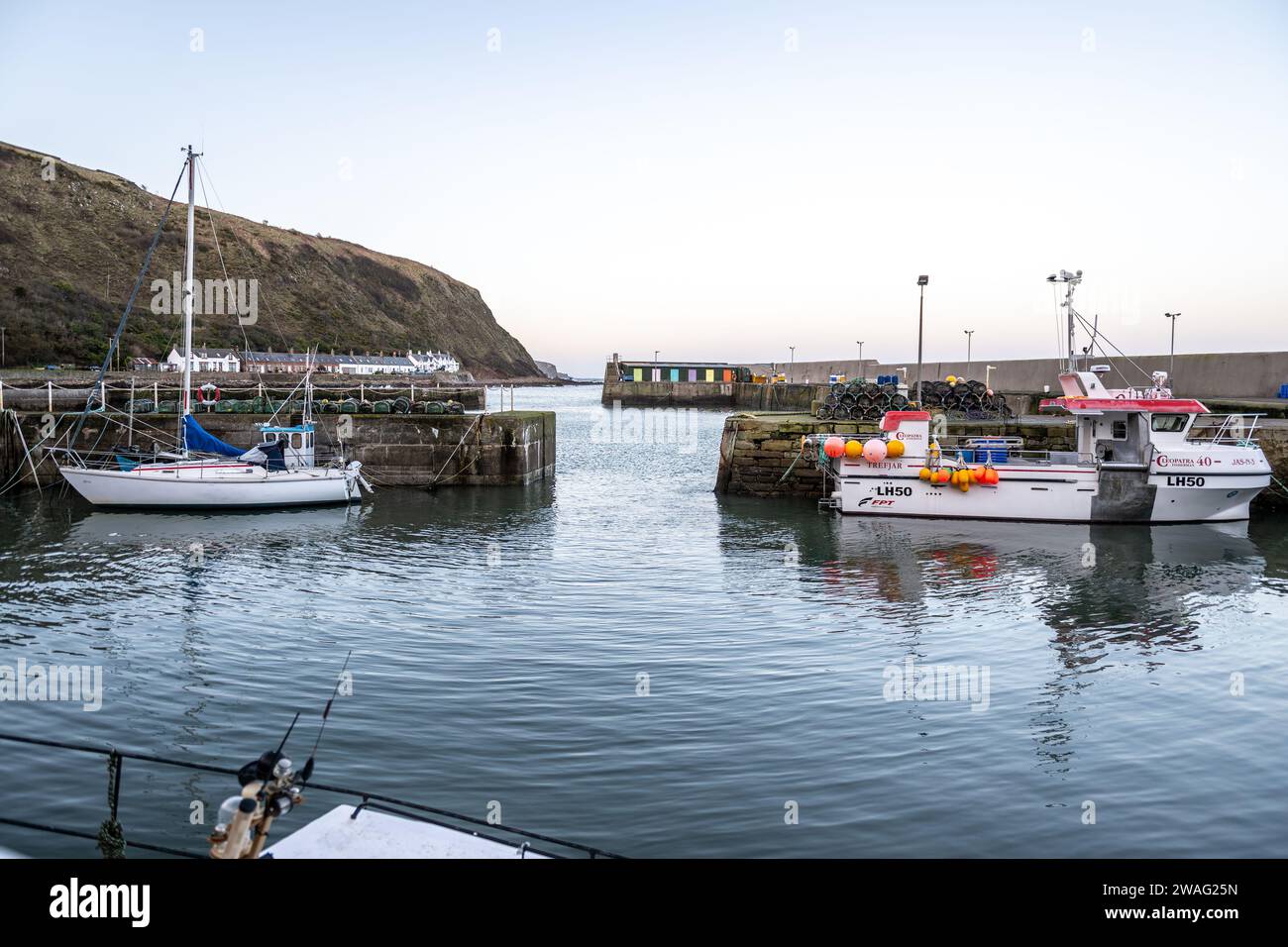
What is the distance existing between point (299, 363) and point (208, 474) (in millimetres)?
87688

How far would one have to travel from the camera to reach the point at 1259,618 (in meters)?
17.6

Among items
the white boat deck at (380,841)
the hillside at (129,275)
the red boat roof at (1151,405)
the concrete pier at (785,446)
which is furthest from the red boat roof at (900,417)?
the hillside at (129,275)

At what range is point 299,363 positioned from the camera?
11181 cm

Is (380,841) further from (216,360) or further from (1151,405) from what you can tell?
(216,360)

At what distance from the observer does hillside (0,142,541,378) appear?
8844cm

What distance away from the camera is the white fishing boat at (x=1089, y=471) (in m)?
27.1

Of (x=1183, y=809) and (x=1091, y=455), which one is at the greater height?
(x=1091, y=455)

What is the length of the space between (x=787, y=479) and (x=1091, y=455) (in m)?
9.88

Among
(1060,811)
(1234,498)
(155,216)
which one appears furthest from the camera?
(155,216)

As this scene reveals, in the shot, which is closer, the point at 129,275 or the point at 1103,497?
the point at 1103,497

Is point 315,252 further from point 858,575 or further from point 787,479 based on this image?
point 858,575

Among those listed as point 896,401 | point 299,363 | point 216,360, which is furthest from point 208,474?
point 299,363

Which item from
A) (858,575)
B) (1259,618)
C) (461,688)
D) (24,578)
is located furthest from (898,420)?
(24,578)

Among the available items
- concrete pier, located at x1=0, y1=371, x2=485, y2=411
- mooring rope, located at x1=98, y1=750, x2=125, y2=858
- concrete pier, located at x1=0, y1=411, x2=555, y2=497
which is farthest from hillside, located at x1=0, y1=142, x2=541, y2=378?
mooring rope, located at x1=98, y1=750, x2=125, y2=858
